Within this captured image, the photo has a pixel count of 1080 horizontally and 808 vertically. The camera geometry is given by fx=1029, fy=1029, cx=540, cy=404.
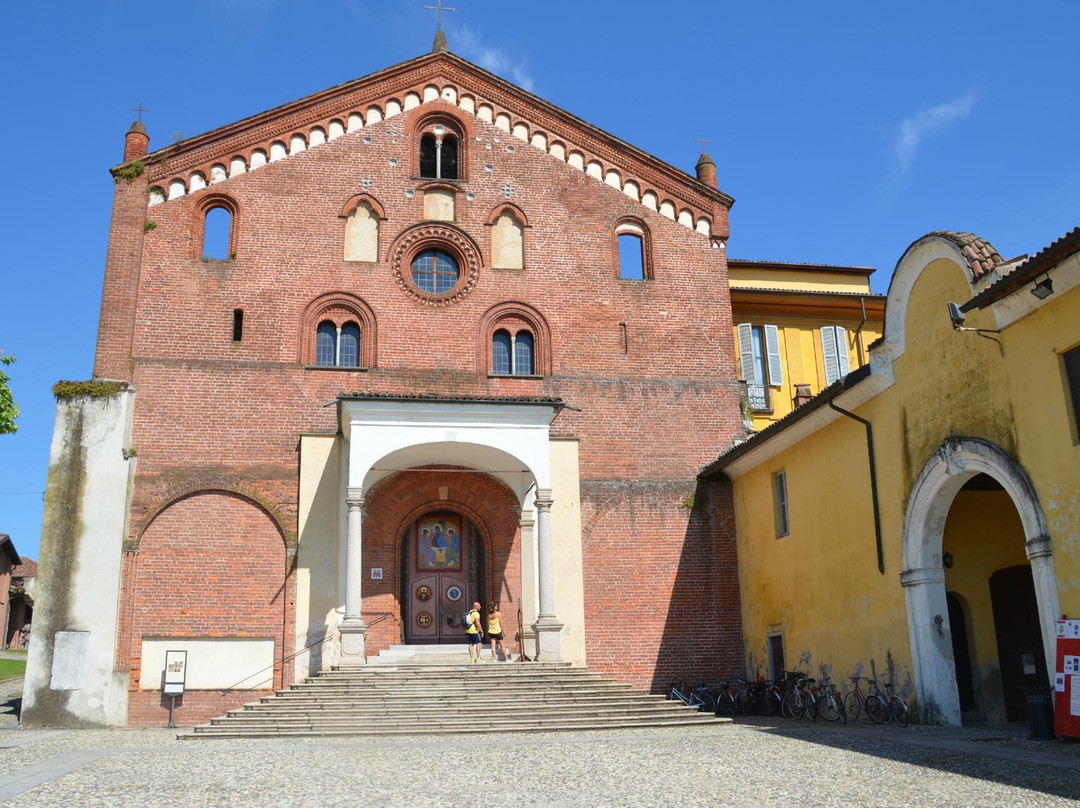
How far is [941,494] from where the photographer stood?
14.7 m

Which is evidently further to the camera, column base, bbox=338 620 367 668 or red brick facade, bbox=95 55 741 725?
red brick facade, bbox=95 55 741 725

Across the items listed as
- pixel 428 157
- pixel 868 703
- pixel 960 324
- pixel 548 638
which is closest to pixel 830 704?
pixel 868 703

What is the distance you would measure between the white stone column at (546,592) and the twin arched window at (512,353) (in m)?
3.61

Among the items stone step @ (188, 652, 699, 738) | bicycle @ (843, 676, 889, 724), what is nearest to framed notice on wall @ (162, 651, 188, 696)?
stone step @ (188, 652, 699, 738)

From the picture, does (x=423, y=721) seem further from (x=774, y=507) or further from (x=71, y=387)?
(x=71, y=387)

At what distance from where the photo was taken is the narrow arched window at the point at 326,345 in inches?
824

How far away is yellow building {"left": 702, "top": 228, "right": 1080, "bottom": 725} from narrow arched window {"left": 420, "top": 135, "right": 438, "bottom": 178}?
912 centimetres

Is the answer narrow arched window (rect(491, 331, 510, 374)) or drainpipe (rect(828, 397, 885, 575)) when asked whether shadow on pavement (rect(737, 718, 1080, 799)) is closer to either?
drainpipe (rect(828, 397, 885, 575))

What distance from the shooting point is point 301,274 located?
21188mm

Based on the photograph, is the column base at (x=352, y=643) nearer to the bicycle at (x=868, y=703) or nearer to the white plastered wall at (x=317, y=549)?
the white plastered wall at (x=317, y=549)

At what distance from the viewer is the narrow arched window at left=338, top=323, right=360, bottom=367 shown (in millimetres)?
21013

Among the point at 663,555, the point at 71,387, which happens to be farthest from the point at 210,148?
the point at 663,555

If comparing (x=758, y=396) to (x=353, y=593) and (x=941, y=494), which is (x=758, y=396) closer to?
(x=941, y=494)

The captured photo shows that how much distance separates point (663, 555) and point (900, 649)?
20.4 feet
